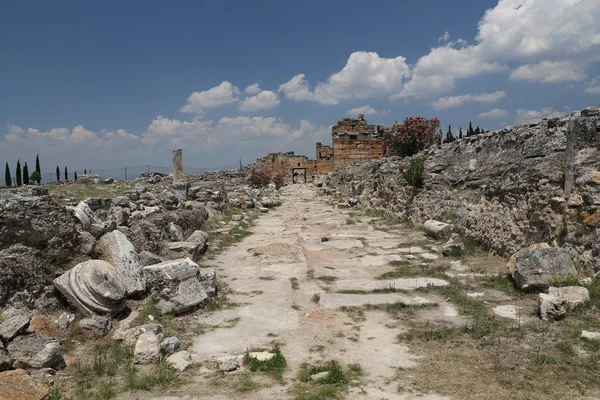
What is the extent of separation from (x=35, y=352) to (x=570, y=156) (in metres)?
7.03

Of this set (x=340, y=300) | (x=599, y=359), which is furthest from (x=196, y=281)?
(x=599, y=359)

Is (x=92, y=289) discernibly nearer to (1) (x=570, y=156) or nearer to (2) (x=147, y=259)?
(2) (x=147, y=259)

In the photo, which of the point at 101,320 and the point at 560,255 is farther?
the point at 560,255

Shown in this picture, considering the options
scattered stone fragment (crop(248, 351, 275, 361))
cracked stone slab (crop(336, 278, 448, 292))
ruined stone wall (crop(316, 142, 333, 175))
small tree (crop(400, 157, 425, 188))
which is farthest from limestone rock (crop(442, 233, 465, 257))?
ruined stone wall (crop(316, 142, 333, 175))

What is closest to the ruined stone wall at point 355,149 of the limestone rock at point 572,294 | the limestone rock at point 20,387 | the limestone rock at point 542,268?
the limestone rock at point 542,268

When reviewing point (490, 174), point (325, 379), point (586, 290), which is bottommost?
point (325, 379)

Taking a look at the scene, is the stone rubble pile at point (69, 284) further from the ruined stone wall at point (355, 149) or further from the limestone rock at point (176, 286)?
the ruined stone wall at point (355, 149)

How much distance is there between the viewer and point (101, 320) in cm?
445

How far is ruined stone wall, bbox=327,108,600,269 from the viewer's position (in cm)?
577

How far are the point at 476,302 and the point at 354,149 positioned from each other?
72.1 ft

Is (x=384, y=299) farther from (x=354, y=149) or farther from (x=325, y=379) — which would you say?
(x=354, y=149)

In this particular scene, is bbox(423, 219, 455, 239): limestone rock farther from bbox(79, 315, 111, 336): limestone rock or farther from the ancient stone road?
bbox(79, 315, 111, 336): limestone rock

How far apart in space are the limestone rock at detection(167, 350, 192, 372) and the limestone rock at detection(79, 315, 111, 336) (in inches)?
39.6

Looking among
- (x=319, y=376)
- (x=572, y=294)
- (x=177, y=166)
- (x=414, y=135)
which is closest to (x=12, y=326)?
(x=319, y=376)
